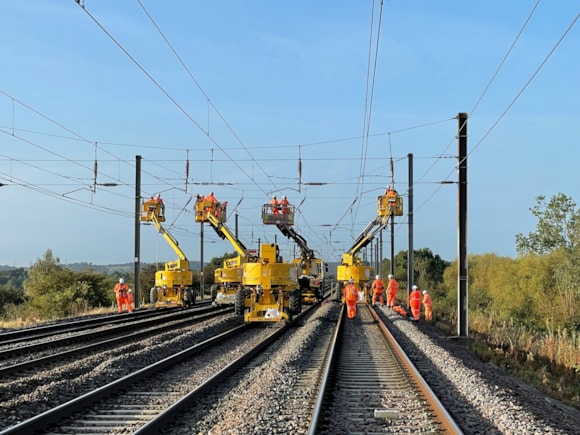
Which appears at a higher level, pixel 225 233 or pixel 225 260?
pixel 225 233

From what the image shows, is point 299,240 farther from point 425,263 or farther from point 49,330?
point 425,263

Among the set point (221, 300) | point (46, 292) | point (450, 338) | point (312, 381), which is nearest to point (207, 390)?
point (312, 381)

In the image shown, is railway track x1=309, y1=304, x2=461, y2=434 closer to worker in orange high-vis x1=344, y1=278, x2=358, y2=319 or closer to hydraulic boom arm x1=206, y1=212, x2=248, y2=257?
worker in orange high-vis x1=344, y1=278, x2=358, y2=319

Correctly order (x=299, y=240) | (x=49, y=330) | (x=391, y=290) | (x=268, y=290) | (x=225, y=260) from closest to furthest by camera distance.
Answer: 1. (x=49, y=330)
2. (x=268, y=290)
3. (x=391, y=290)
4. (x=225, y=260)
5. (x=299, y=240)

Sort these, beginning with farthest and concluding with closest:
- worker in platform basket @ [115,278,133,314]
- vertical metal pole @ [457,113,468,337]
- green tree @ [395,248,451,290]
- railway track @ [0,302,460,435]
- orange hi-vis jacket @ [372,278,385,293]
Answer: green tree @ [395,248,451,290] < orange hi-vis jacket @ [372,278,385,293] < worker in platform basket @ [115,278,133,314] < vertical metal pole @ [457,113,468,337] < railway track @ [0,302,460,435]

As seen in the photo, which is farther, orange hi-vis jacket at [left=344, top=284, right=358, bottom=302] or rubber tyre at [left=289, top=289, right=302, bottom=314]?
orange hi-vis jacket at [left=344, top=284, right=358, bottom=302]

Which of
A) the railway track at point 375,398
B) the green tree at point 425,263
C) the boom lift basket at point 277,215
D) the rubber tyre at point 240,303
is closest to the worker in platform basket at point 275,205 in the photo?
the boom lift basket at point 277,215

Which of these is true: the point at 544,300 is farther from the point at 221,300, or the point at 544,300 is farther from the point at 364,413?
the point at 364,413

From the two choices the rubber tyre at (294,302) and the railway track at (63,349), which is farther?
the rubber tyre at (294,302)

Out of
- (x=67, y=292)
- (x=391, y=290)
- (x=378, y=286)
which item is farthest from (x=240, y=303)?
(x=67, y=292)

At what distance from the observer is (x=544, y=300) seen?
1914 inches

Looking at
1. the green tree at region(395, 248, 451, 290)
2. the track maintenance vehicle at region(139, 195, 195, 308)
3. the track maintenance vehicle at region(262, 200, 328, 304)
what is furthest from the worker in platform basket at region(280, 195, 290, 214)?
the green tree at region(395, 248, 451, 290)

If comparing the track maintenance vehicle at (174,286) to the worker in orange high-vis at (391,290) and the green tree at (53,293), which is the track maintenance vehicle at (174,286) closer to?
the green tree at (53,293)

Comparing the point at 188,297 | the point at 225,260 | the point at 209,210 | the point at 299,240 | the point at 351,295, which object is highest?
the point at 209,210
